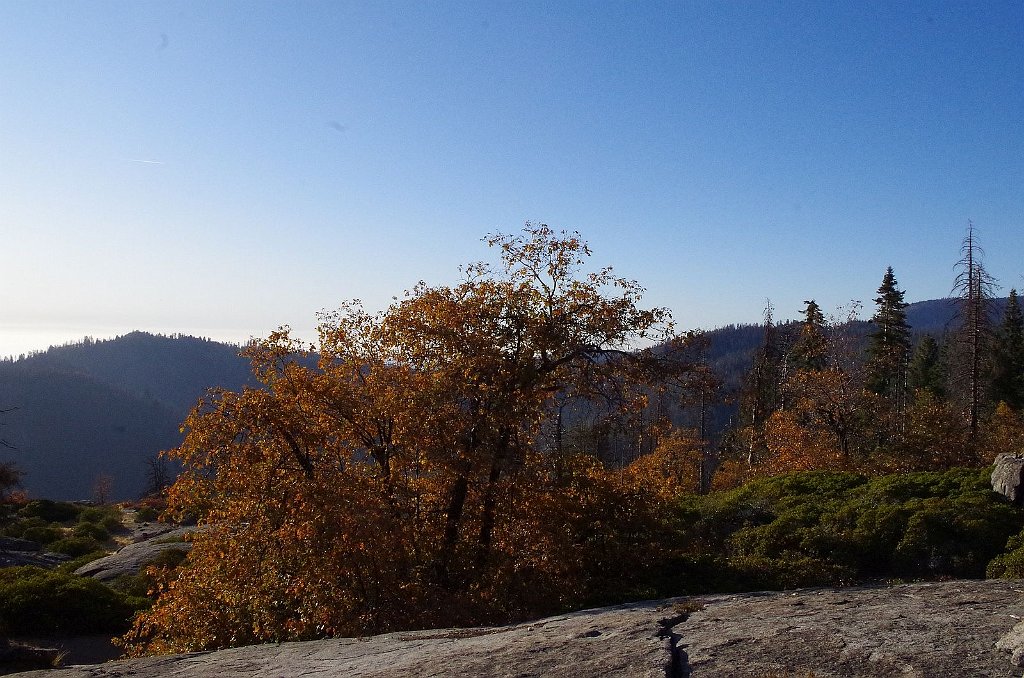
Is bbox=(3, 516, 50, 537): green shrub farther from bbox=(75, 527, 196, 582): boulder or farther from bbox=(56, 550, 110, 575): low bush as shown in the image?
bbox=(75, 527, 196, 582): boulder

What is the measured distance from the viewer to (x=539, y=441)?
1711 centimetres

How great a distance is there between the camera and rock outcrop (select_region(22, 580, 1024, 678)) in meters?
6.39

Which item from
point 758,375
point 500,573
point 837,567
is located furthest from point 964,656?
point 758,375

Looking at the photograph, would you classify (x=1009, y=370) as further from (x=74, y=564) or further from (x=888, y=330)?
(x=74, y=564)

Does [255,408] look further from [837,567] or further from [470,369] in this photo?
[837,567]

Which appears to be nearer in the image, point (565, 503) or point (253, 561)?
point (253, 561)

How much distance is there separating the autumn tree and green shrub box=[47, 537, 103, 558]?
2524 centimetres

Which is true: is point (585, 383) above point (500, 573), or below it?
above

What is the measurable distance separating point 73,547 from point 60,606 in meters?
17.2

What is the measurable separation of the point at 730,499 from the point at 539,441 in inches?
261

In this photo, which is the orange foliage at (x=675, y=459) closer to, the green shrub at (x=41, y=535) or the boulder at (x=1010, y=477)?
the boulder at (x=1010, y=477)

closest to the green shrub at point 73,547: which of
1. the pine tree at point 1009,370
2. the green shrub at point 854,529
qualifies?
the green shrub at point 854,529

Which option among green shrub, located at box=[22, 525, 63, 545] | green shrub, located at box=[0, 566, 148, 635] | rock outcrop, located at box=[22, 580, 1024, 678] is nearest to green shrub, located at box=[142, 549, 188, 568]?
green shrub, located at box=[0, 566, 148, 635]

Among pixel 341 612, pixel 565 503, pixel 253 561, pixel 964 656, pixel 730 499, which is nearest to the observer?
pixel 964 656
